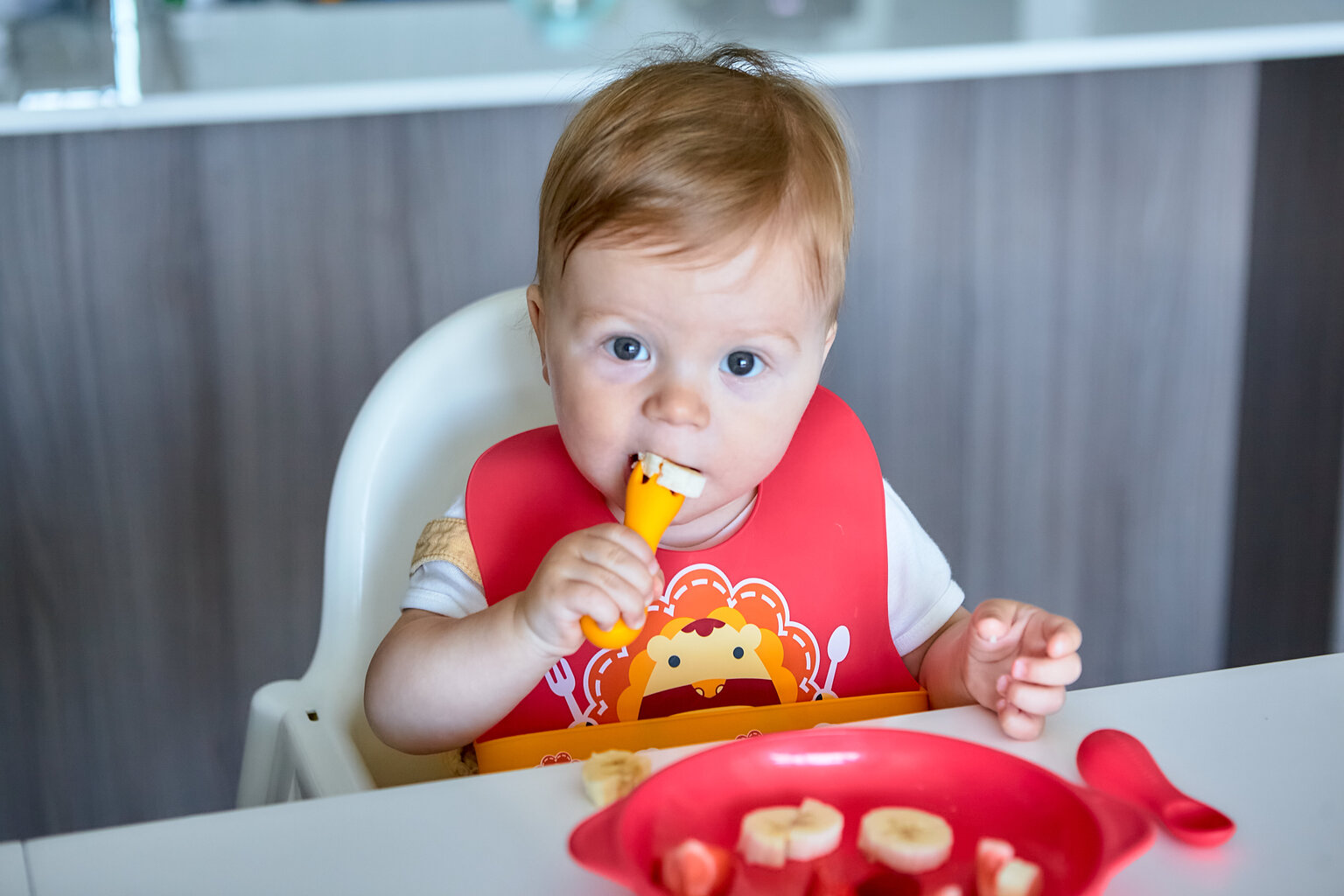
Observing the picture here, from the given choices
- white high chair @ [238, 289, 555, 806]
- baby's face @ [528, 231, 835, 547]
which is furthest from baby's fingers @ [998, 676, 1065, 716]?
white high chair @ [238, 289, 555, 806]

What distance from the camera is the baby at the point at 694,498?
69cm

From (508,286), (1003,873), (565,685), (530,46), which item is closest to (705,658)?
(565,685)

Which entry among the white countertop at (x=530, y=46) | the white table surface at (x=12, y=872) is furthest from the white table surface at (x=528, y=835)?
the white countertop at (x=530, y=46)

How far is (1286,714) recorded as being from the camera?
2.01 ft

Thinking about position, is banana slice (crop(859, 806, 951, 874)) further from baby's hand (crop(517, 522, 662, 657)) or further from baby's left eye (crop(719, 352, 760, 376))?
baby's left eye (crop(719, 352, 760, 376))

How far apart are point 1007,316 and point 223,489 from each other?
1129mm

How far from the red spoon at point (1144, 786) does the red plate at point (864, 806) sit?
0.14 ft

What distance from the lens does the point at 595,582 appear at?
62 cm

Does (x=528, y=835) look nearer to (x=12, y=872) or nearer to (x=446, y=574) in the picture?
(x=12, y=872)

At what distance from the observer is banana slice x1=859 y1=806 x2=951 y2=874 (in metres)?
0.48

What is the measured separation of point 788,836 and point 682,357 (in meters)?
0.32

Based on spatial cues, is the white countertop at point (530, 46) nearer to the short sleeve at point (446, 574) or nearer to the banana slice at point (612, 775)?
the short sleeve at point (446, 574)

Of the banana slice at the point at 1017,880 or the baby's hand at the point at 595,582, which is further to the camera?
the baby's hand at the point at 595,582

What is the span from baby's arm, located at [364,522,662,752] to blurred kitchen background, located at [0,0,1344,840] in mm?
858
